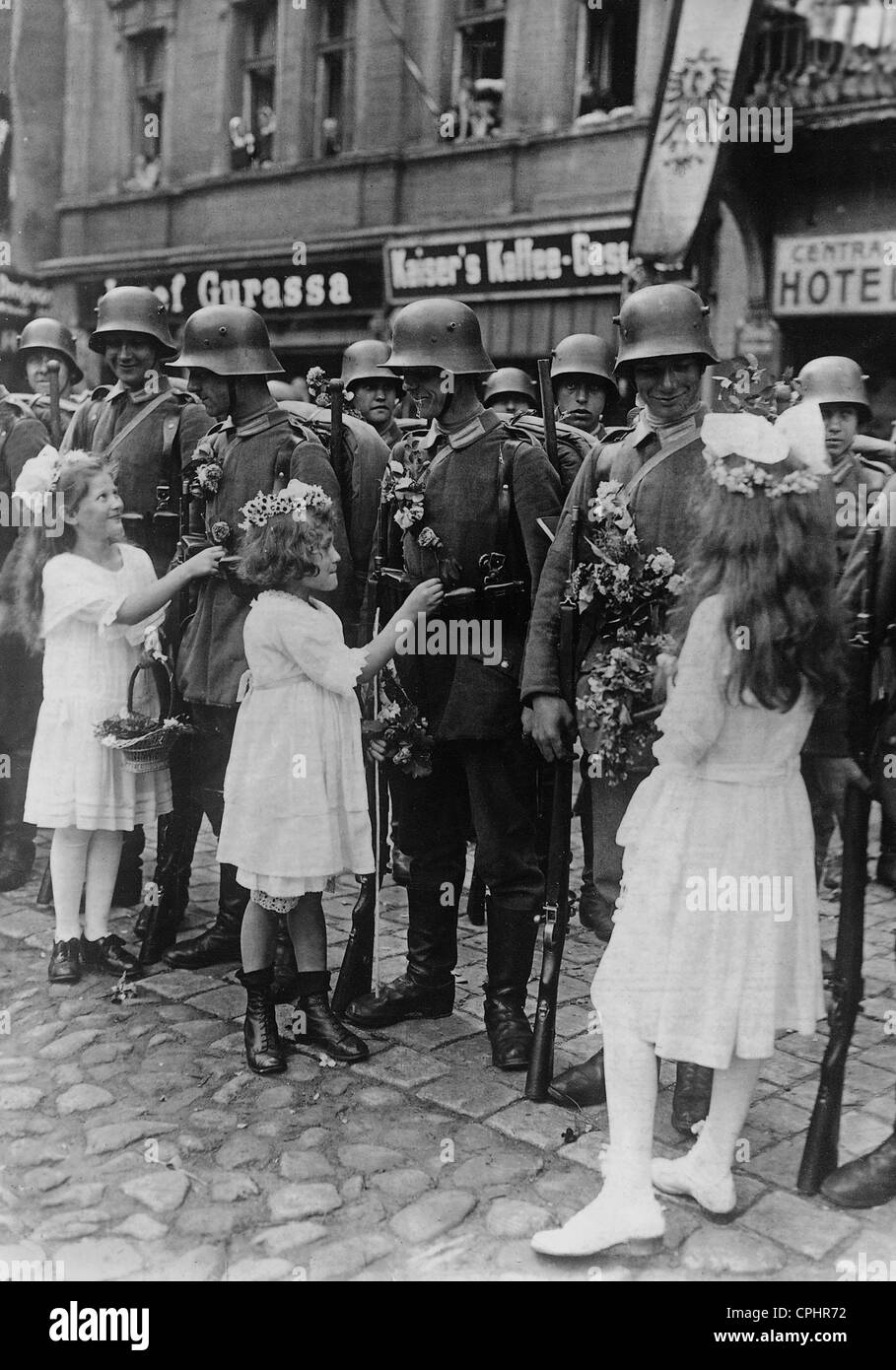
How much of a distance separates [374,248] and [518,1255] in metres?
11.3

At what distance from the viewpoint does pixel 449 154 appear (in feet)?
39.3

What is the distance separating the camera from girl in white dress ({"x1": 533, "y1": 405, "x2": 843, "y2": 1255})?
291 cm

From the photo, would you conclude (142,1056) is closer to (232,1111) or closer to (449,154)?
(232,1111)

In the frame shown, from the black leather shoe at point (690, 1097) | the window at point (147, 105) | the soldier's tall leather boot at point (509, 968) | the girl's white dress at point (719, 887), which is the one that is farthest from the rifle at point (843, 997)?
the window at point (147, 105)

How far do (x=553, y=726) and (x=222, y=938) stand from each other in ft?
6.06

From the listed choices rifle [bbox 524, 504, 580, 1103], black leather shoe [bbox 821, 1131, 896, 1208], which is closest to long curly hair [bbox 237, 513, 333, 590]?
rifle [bbox 524, 504, 580, 1103]

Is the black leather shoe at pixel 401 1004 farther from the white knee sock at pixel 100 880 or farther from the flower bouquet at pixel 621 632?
the flower bouquet at pixel 621 632

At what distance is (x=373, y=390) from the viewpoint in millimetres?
7066

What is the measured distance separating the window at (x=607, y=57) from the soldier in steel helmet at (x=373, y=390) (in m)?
5.03

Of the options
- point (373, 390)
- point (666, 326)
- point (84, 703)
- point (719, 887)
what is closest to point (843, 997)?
point (719, 887)

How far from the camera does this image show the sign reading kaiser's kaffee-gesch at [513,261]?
11180 millimetres

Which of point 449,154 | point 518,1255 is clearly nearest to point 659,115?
point 449,154

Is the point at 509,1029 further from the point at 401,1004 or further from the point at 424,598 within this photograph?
the point at 424,598

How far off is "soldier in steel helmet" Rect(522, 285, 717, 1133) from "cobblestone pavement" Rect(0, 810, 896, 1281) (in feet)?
A: 0.54
